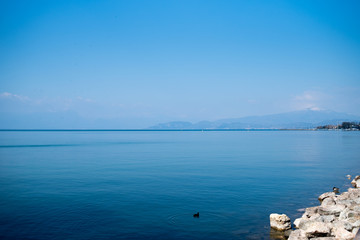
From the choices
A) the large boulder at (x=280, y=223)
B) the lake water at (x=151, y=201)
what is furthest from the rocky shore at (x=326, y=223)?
the lake water at (x=151, y=201)

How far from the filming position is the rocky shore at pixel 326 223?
11.6m

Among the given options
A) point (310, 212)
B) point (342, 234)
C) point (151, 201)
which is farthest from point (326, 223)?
point (151, 201)

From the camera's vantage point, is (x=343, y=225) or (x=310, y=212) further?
(x=310, y=212)

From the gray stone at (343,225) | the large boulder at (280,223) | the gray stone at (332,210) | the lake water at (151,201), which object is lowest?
the lake water at (151,201)

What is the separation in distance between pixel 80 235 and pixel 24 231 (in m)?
2.68

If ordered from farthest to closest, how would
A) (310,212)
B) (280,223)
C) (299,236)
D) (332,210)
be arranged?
(310,212), (332,210), (280,223), (299,236)

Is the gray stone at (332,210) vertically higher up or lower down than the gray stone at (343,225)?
lower down

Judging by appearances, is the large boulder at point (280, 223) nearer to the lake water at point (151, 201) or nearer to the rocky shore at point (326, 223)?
the rocky shore at point (326, 223)

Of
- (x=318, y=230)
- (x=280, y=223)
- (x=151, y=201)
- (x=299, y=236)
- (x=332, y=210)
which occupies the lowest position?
(x=151, y=201)

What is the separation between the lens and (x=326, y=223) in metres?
12.4

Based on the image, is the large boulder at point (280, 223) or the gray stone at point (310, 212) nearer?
the large boulder at point (280, 223)

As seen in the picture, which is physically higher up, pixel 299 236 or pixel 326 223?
pixel 326 223

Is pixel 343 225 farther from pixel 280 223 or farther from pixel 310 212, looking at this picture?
pixel 310 212

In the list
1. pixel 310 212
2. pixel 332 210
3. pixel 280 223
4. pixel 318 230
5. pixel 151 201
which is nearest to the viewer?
pixel 318 230
